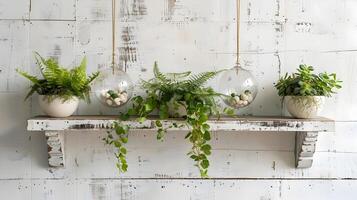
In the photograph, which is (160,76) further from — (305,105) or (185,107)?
(305,105)

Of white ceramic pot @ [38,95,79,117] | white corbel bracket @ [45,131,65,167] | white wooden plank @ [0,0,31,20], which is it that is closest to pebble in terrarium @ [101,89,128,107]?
white ceramic pot @ [38,95,79,117]

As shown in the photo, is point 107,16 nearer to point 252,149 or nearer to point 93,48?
point 93,48

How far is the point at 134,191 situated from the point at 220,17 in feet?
2.50

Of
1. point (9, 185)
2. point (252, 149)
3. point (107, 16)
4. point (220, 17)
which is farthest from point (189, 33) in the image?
point (9, 185)

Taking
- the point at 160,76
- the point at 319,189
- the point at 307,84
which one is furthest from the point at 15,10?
the point at 319,189

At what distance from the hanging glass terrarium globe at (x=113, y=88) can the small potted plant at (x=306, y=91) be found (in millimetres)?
575

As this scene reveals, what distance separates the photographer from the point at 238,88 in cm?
167

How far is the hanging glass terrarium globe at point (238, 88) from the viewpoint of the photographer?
65.3 inches

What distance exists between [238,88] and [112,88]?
46 centimetres

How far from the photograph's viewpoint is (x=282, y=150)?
1806 mm

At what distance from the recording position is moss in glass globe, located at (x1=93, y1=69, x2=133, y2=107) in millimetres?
1637

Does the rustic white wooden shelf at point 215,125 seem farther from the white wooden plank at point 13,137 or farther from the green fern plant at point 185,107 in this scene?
the white wooden plank at point 13,137

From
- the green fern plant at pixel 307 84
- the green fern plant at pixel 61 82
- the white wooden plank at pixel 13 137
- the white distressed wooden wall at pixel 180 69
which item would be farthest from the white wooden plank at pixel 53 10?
the green fern plant at pixel 307 84

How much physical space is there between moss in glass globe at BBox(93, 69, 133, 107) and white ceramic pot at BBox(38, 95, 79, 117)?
0.31ft
